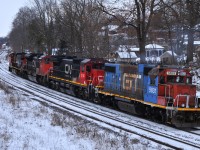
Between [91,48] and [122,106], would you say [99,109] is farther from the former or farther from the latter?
[91,48]

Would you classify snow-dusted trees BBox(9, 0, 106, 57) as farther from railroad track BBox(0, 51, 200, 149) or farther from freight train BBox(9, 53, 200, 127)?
railroad track BBox(0, 51, 200, 149)

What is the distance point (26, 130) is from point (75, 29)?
150 ft

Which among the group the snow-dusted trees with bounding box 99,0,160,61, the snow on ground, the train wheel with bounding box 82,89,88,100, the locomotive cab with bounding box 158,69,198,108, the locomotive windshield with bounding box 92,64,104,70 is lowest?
the snow on ground

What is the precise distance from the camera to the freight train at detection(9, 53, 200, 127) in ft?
59.3

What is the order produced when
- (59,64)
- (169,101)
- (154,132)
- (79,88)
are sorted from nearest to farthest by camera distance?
(154,132)
(169,101)
(79,88)
(59,64)

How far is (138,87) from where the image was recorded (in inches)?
831

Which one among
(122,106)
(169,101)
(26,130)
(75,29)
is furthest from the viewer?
(75,29)

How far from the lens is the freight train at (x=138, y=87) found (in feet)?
59.3

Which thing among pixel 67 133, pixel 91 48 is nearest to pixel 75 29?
pixel 91 48

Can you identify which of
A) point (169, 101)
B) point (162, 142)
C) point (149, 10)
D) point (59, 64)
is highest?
point (149, 10)

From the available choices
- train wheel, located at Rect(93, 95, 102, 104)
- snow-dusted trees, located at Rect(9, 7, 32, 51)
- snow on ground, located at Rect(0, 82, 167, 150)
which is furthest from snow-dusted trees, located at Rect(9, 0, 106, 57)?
snow-dusted trees, located at Rect(9, 7, 32, 51)

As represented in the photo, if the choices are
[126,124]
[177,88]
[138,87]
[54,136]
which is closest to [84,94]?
[138,87]

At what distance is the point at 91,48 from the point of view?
162 ft

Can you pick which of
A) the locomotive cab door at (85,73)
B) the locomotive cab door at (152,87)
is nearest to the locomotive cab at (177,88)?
the locomotive cab door at (152,87)
